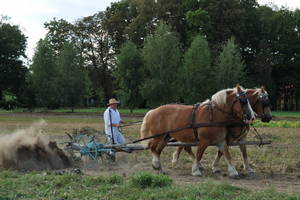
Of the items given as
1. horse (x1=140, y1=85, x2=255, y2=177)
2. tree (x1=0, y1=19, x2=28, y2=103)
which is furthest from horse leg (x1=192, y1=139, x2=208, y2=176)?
tree (x1=0, y1=19, x2=28, y2=103)

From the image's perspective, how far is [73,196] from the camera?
6.73m

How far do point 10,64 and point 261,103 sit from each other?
52.7 meters

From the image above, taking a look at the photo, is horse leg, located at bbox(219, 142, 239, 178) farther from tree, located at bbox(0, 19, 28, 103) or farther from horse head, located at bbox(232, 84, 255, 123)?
tree, located at bbox(0, 19, 28, 103)

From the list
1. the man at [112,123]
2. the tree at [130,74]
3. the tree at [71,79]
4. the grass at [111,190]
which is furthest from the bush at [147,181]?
the tree at [71,79]

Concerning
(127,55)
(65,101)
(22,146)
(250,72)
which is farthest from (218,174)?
(250,72)

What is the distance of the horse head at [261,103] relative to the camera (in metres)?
9.22

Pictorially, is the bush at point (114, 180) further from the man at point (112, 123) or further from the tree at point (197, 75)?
the tree at point (197, 75)

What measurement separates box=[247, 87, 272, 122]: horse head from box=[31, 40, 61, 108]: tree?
36.0m

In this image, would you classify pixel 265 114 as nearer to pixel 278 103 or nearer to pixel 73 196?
pixel 73 196

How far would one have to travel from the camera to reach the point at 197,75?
1484 inches

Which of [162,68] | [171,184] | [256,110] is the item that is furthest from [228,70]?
[171,184]

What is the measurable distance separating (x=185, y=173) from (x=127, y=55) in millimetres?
30156

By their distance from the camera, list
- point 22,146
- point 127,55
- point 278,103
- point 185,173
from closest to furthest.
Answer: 1. point 185,173
2. point 22,146
3. point 127,55
4. point 278,103

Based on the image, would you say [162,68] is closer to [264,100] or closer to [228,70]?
[228,70]
